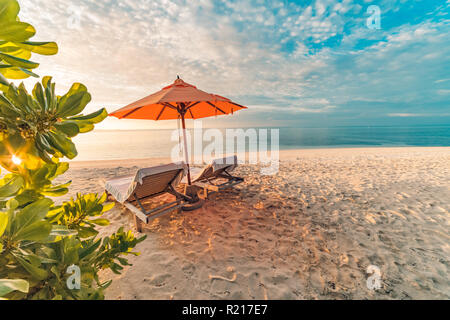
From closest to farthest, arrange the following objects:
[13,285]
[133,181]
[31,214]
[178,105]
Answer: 1. [13,285]
2. [31,214]
3. [133,181]
4. [178,105]

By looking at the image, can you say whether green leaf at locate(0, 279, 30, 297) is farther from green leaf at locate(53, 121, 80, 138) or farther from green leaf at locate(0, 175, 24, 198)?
green leaf at locate(53, 121, 80, 138)

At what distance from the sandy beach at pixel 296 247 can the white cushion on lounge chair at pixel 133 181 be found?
551 millimetres

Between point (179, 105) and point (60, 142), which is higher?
point (179, 105)

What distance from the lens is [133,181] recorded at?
Answer: 317 cm

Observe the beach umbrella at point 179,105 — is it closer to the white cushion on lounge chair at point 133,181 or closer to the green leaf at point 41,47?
the white cushion on lounge chair at point 133,181

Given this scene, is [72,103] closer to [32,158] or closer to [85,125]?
[85,125]

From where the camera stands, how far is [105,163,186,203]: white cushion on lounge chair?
307cm

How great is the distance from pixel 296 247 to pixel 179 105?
3.88 meters

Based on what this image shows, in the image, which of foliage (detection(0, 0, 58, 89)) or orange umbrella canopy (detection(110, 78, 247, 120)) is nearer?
foliage (detection(0, 0, 58, 89))

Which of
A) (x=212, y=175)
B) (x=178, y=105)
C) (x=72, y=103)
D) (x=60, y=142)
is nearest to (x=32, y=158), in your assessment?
(x=60, y=142)

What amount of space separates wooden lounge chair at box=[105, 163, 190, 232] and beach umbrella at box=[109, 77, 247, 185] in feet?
1.97

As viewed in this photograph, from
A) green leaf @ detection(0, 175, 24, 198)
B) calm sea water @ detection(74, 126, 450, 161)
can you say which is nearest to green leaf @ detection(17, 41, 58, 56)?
green leaf @ detection(0, 175, 24, 198)
